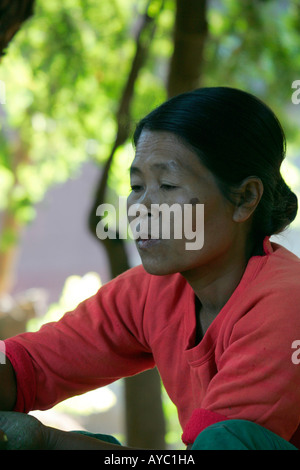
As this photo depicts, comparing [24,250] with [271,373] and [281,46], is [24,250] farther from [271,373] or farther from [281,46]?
[271,373]

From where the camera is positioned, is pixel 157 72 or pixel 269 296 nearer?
pixel 269 296

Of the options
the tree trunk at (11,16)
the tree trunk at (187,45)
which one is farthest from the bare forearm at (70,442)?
the tree trunk at (187,45)

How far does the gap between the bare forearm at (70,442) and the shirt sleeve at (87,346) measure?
0.90 feet

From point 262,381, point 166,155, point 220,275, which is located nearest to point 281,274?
point 220,275

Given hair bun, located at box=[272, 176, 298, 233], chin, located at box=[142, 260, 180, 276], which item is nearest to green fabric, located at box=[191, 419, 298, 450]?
chin, located at box=[142, 260, 180, 276]

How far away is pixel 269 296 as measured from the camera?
5.35 feet

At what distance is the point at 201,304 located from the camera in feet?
6.50

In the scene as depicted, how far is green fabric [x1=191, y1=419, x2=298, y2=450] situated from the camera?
1.36 metres

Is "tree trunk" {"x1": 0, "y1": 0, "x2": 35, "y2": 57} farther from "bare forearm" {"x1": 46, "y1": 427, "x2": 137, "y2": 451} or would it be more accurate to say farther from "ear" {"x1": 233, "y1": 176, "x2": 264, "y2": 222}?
"bare forearm" {"x1": 46, "y1": 427, "x2": 137, "y2": 451}

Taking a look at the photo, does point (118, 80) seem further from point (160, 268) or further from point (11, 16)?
point (160, 268)

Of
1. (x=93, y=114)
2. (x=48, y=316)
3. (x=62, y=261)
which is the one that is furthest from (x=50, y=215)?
(x=93, y=114)

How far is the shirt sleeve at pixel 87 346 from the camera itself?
199 centimetres

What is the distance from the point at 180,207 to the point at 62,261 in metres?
17.4

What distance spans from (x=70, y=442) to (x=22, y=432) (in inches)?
5.1
